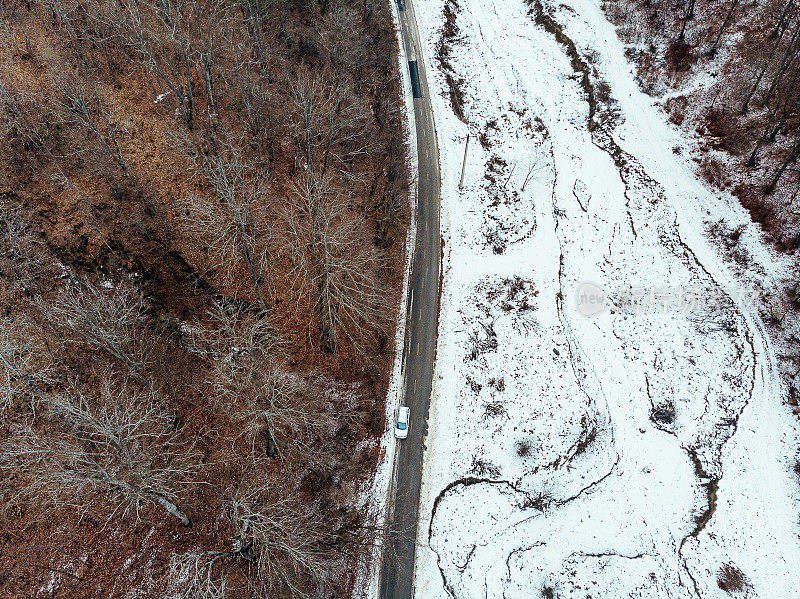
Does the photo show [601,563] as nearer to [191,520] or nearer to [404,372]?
[404,372]

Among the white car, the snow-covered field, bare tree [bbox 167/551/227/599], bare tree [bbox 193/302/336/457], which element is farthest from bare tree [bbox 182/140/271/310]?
bare tree [bbox 167/551/227/599]

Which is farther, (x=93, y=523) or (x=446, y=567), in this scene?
(x=446, y=567)

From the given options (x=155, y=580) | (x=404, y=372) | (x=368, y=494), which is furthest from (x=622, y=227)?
(x=155, y=580)

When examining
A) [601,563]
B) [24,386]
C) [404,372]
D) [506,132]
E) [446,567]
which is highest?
[506,132]

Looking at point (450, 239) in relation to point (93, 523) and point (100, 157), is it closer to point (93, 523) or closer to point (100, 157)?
point (100, 157)

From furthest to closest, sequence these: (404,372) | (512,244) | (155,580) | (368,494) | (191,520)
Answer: (512,244)
(404,372)
(368,494)
(191,520)
(155,580)

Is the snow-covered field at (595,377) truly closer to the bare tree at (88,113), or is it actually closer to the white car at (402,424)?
the white car at (402,424)

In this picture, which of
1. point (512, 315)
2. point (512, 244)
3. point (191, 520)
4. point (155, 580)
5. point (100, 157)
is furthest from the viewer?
point (512, 244)

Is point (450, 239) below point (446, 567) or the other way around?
the other way around
